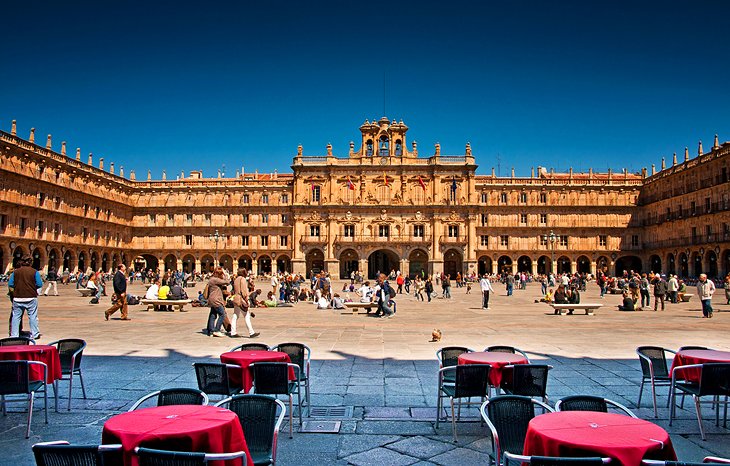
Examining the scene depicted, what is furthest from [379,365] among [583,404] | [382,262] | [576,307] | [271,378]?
[382,262]

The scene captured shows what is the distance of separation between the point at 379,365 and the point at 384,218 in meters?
46.6

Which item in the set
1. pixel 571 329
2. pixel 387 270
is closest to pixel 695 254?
pixel 387 270

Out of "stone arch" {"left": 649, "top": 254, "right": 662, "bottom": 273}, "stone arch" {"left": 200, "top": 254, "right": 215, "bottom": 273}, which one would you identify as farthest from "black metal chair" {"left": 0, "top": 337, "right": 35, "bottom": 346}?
"stone arch" {"left": 649, "top": 254, "right": 662, "bottom": 273}

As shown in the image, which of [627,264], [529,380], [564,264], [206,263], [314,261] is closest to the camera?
[529,380]

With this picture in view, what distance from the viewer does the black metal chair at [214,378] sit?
Answer: 19.2 ft

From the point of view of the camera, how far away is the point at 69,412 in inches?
256

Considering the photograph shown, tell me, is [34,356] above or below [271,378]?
above

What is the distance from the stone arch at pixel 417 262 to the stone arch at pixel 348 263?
528 centimetres

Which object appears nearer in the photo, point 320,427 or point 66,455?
point 66,455

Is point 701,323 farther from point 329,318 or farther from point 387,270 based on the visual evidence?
point 387,270

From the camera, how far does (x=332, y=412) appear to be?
6.57 meters

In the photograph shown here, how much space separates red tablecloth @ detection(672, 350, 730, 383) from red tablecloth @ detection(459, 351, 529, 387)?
176 cm

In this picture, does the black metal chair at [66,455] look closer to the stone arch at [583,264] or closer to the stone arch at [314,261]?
the stone arch at [314,261]

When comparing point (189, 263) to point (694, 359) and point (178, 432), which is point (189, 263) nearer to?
point (694, 359)
